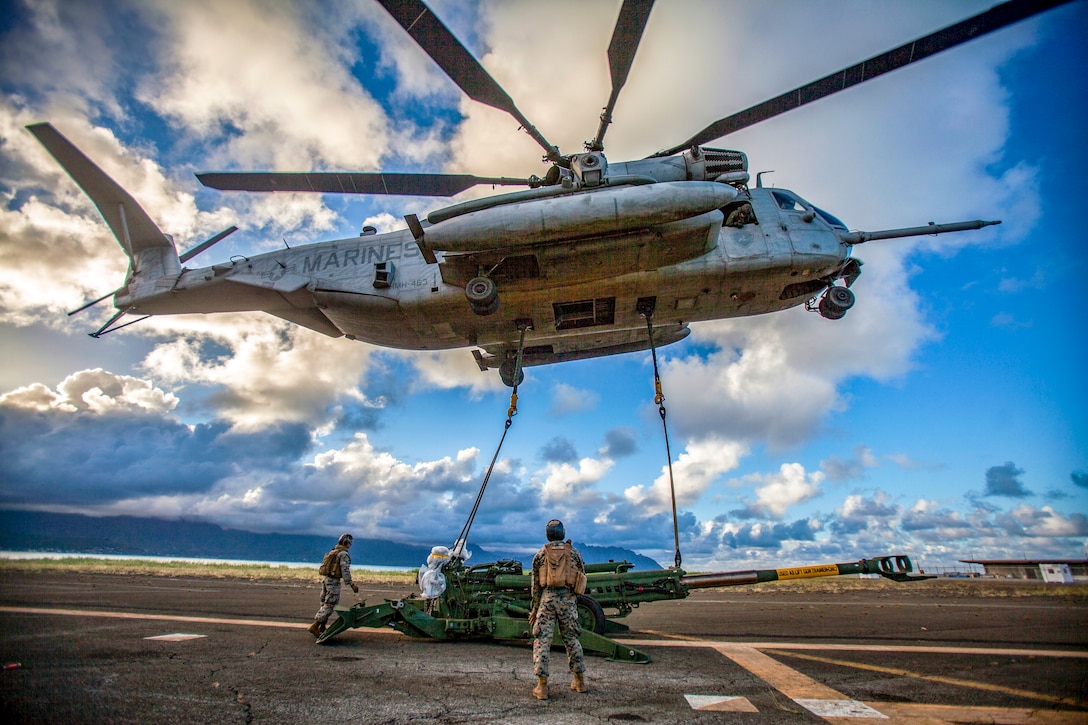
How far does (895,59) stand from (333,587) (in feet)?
42.7

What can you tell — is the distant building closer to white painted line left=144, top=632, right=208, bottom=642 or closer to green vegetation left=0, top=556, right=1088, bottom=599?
green vegetation left=0, top=556, right=1088, bottom=599

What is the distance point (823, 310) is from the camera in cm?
1106

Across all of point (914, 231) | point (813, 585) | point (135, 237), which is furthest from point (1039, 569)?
point (135, 237)

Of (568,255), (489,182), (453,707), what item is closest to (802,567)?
(453,707)

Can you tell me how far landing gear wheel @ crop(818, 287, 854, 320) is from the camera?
10773 millimetres

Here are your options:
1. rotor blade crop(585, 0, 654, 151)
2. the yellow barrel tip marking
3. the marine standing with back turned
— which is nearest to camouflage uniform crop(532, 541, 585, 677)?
the marine standing with back turned

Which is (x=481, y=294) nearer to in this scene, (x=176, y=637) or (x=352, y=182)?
(x=352, y=182)

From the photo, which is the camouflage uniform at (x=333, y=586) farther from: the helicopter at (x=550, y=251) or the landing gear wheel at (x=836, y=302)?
the landing gear wheel at (x=836, y=302)

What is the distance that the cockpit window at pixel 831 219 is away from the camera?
11.0 meters

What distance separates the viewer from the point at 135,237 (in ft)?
43.1

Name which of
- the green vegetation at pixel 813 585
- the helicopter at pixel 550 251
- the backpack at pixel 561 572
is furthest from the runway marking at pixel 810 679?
the green vegetation at pixel 813 585

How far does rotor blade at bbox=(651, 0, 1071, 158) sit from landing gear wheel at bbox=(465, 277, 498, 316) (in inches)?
222

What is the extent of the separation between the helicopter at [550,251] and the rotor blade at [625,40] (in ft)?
0.08

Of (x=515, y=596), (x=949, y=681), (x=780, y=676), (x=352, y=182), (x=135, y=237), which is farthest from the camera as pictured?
(x=135, y=237)
